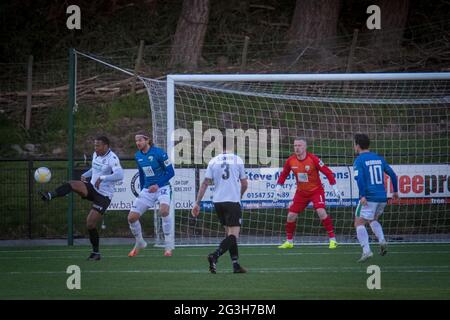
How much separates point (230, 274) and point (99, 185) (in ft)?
12.2

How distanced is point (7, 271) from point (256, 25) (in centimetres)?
1754

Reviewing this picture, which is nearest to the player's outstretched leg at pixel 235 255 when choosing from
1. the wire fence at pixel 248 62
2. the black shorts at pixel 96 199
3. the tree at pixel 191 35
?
the black shorts at pixel 96 199

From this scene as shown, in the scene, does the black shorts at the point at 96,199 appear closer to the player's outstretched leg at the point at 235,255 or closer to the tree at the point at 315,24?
the player's outstretched leg at the point at 235,255

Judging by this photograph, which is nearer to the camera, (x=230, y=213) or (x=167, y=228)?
(x=230, y=213)

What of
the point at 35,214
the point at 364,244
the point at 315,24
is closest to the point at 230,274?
the point at 364,244

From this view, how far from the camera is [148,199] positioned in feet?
51.1

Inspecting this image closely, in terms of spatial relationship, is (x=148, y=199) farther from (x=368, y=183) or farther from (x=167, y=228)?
(x=368, y=183)

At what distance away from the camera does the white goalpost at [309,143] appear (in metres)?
18.8

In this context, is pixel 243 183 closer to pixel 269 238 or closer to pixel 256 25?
pixel 269 238

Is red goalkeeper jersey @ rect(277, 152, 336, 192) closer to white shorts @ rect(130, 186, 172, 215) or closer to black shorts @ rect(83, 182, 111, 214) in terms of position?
white shorts @ rect(130, 186, 172, 215)

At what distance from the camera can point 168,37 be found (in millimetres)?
28891

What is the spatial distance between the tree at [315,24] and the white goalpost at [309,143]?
3576 millimetres

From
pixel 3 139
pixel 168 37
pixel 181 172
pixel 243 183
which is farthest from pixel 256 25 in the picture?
pixel 243 183

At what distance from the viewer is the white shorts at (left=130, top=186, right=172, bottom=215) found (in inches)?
612
